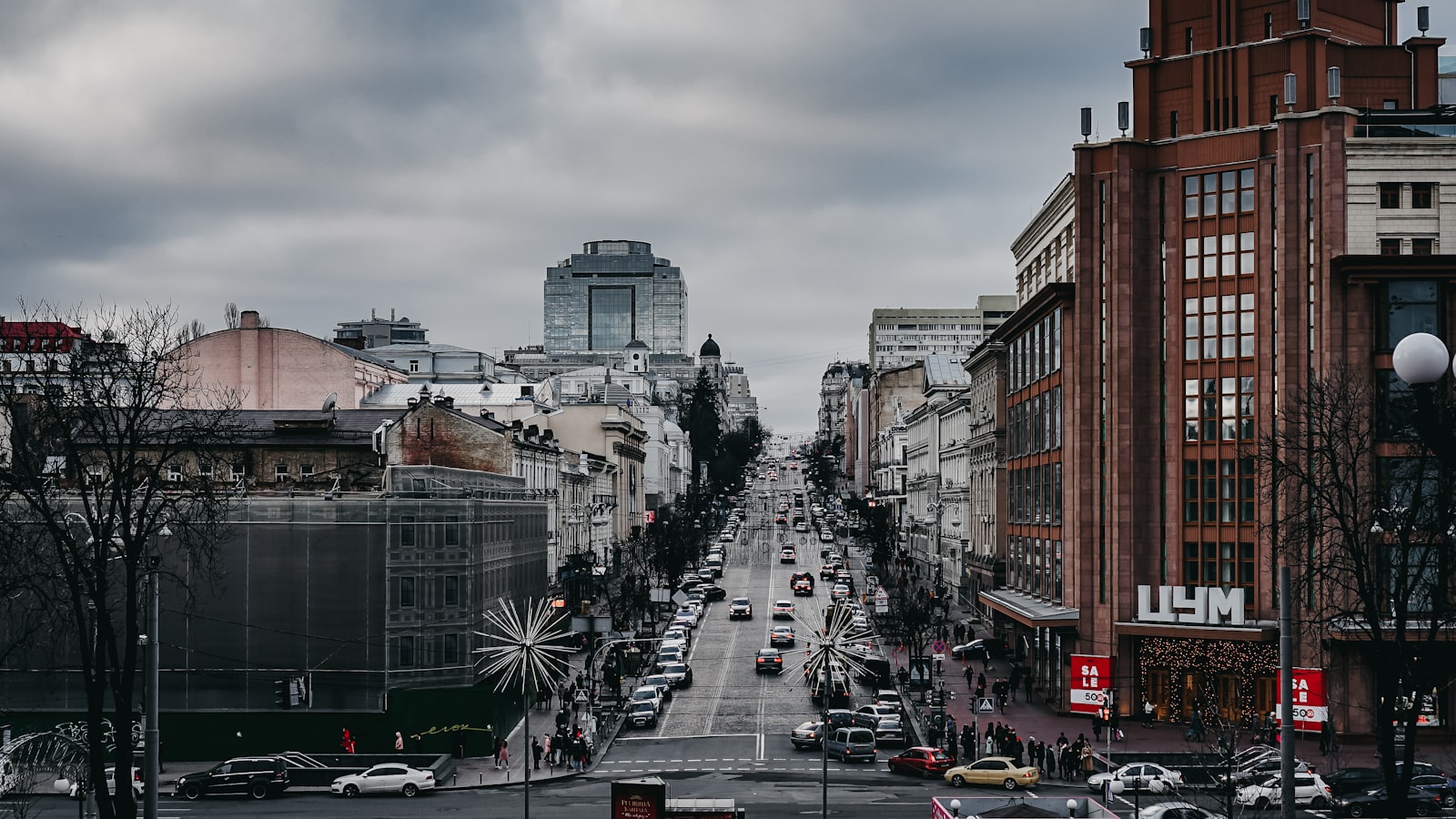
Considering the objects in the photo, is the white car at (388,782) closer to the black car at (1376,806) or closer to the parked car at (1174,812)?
the parked car at (1174,812)

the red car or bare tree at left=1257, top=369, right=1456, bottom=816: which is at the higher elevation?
bare tree at left=1257, top=369, right=1456, bottom=816

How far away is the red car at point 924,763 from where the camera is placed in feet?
177

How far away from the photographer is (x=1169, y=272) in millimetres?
66688

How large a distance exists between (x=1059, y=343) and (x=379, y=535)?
32.0m

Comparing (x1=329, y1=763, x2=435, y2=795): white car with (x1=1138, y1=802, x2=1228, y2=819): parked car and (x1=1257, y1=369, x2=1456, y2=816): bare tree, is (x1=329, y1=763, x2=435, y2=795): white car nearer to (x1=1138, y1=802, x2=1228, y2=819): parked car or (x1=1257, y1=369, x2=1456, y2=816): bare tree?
(x1=1138, y1=802, x2=1228, y2=819): parked car

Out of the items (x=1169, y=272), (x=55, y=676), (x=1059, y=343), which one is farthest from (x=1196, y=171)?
(x=55, y=676)

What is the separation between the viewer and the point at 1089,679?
66.2 meters

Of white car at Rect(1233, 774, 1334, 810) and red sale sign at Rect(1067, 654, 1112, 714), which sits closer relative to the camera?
white car at Rect(1233, 774, 1334, 810)

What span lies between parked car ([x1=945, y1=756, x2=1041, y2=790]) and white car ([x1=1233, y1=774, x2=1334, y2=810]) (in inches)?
271

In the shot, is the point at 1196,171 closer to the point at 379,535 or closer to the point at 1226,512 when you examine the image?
the point at 1226,512

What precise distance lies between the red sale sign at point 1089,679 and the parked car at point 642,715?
17.9 metres

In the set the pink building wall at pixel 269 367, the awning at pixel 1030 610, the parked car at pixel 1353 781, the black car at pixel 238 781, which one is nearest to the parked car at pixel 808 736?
the awning at pixel 1030 610

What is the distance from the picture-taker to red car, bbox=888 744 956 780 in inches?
2130

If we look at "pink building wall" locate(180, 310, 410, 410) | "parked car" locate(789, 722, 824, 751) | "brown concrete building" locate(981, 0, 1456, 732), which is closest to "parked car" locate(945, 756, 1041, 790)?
"parked car" locate(789, 722, 824, 751)
